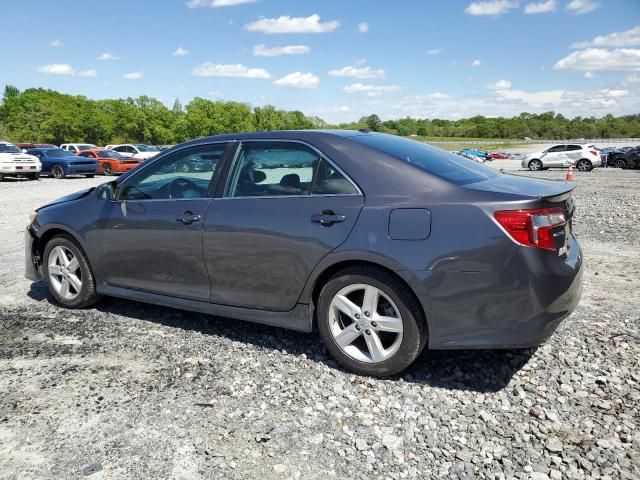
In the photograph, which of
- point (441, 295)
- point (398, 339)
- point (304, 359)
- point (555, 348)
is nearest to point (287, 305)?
point (304, 359)

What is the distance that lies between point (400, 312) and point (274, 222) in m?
1.08

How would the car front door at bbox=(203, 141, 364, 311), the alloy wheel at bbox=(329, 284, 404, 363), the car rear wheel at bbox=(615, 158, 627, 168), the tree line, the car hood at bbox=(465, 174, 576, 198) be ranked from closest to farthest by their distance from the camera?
the car hood at bbox=(465, 174, 576, 198) → the alloy wheel at bbox=(329, 284, 404, 363) → the car front door at bbox=(203, 141, 364, 311) → the car rear wheel at bbox=(615, 158, 627, 168) → the tree line

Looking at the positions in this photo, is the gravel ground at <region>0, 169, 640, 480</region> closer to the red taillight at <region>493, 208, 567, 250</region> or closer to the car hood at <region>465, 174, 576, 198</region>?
the red taillight at <region>493, 208, 567, 250</region>

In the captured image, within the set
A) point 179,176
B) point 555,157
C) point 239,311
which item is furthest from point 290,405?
point 555,157

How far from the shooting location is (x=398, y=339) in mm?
3500

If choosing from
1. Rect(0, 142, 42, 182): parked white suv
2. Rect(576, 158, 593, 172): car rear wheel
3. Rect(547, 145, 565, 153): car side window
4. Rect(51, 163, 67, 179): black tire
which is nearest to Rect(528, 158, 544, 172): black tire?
Rect(547, 145, 565, 153): car side window

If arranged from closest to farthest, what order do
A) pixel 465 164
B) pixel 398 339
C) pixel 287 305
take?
pixel 398 339 → pixel 287 305 → pixel 465 164

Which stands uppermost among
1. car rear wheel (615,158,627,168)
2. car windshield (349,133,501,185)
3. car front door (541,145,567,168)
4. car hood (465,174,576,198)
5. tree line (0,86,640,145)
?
tree line (0,86,640,145)

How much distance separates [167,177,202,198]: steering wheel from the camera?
4385mm

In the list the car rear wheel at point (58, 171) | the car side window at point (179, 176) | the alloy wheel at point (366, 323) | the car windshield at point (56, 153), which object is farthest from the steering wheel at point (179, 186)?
the car windshield at point (56, 153)

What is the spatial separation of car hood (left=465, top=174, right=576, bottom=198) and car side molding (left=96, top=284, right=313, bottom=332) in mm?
1432

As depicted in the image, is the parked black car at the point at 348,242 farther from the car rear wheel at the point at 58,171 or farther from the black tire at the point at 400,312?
the car rear wheel at the point at 58,171

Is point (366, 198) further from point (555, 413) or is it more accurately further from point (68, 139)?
point (68, 139)

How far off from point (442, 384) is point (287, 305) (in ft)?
3.88
